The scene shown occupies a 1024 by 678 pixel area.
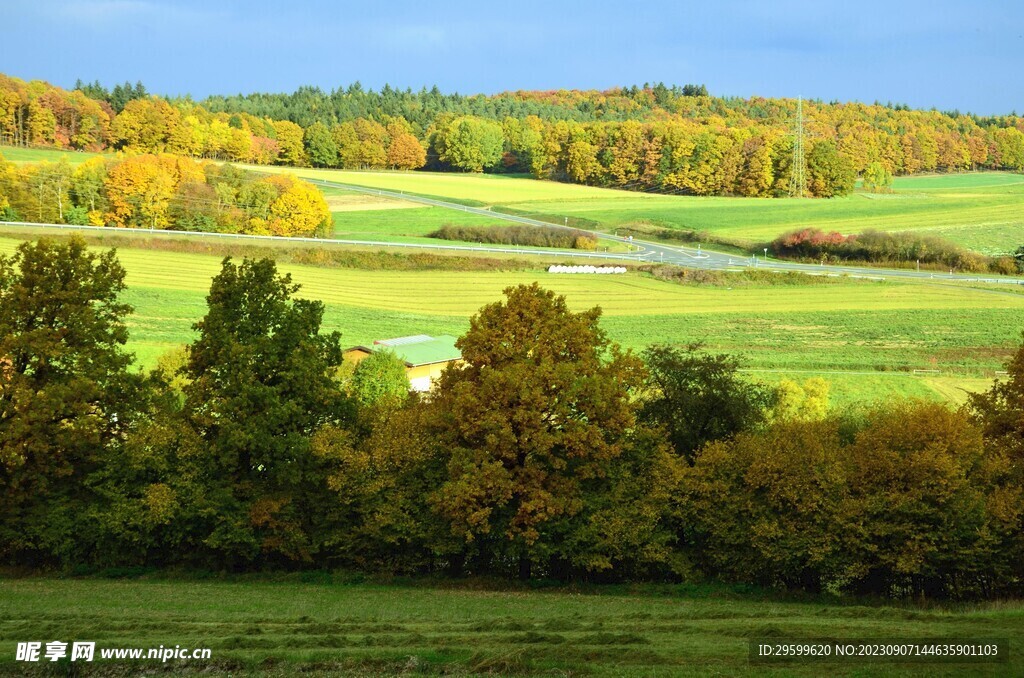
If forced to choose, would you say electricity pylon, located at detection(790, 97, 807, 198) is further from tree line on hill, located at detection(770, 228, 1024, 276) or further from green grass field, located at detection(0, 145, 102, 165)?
green grass field, located at detection(0, 145, 102, 165)

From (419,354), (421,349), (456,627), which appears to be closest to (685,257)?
(421,349)

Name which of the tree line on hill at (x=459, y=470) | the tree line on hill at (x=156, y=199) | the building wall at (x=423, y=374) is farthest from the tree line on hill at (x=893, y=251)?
the tree line on hill at (x=459, y=470)

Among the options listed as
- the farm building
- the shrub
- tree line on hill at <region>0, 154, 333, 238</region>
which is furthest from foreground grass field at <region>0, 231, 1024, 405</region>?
the shrub

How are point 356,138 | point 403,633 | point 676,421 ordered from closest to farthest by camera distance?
point 403,633 → point 676,421 → point 356,138

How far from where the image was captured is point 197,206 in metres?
98.8

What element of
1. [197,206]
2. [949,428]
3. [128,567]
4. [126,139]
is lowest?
[128,567]

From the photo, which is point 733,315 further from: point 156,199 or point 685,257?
point 156,199

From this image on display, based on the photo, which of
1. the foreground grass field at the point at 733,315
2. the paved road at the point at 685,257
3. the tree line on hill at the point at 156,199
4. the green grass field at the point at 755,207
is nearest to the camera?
the foreground grass field at the point at 733,315

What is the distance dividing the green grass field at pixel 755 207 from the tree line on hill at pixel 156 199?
689 inches

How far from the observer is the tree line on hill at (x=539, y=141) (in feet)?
474

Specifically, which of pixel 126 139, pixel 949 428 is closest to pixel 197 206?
pixel 126 139

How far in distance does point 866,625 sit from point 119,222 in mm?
88217

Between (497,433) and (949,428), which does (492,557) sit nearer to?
(497,433)

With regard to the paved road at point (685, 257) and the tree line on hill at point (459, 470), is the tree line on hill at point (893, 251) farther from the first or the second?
the tree line on hill at point (459, 470)
